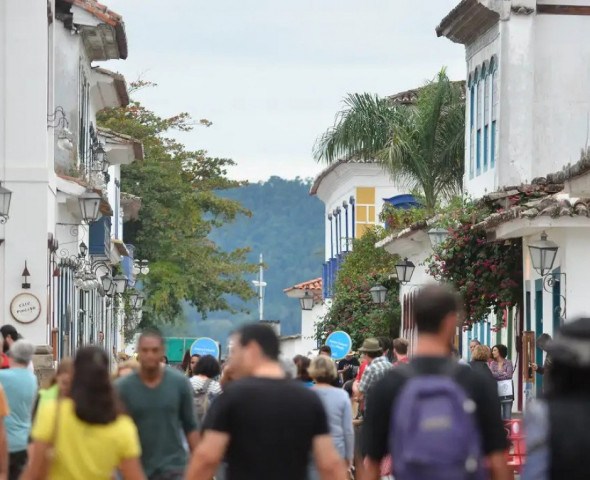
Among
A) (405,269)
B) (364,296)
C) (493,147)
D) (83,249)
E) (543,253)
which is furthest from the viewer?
(364,296)

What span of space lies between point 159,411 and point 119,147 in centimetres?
3943

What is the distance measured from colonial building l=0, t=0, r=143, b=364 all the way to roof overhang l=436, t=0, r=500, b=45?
659 centimetres

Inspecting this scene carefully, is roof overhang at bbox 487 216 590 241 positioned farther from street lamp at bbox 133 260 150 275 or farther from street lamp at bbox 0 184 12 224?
street lamp at bbox 133 260 150 275

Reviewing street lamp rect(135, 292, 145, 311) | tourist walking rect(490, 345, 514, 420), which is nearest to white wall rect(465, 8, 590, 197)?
tourist walking rect(490, 345, 514, 420)

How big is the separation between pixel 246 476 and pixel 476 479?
62.3 inches

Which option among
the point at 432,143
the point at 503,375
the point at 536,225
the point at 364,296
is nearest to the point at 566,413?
the point at 503,375

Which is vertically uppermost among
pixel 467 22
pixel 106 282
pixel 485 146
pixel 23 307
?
pixel 467 22

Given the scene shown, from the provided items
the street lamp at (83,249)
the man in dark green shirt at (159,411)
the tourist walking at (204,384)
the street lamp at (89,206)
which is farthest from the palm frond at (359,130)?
the man in dark green shirt at (159,411)

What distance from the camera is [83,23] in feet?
122

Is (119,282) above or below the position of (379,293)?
above

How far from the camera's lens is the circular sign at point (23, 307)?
101 feet

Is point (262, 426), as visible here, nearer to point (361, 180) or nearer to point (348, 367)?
point (348, 367)

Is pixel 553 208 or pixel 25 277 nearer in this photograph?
pixel 553 208

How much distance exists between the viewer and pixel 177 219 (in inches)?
2378
